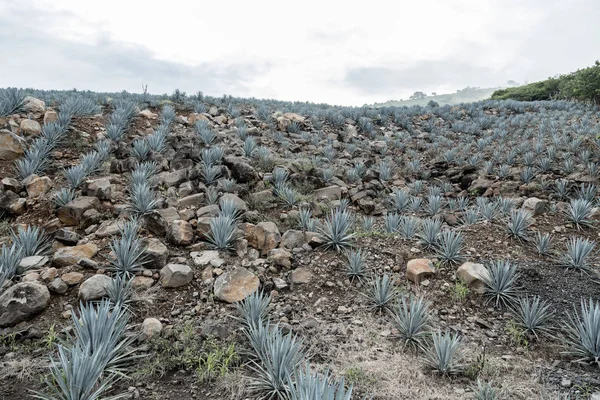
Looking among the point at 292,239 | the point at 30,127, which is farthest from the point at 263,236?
the point at 30,127

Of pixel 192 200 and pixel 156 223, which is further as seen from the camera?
pixel 192 200

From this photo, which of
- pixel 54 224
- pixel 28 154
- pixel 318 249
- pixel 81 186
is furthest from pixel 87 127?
pixel 318 249

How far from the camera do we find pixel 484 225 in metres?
5.64

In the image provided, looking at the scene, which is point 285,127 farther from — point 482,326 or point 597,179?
point 482,326

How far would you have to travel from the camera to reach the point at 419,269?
4.19 m

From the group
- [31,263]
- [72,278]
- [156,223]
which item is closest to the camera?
[72,278]

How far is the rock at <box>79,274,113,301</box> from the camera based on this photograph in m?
3.24

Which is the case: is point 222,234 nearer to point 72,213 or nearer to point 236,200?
point 236,200

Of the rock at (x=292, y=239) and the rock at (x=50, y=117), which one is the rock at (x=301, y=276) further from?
the rock at (x=50, y=117)

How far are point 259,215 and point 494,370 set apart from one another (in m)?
3.51

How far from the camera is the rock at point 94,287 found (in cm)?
324

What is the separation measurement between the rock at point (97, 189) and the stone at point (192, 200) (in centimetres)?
106

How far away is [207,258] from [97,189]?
2.27 metres

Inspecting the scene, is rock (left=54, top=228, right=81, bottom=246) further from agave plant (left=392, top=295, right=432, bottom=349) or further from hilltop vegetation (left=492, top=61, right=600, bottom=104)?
hilltop vegetation (left=492, top=61, right=600, bottom=104)
